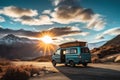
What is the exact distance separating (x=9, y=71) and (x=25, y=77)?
1147mm

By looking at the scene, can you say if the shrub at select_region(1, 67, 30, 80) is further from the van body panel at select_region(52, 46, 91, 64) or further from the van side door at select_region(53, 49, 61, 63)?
the van side door at select_region(53, 49, 61, 63)

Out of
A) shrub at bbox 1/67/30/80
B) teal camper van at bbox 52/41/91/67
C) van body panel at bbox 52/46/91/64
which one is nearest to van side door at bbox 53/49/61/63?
teal camper van at bbox 52/41/91/67

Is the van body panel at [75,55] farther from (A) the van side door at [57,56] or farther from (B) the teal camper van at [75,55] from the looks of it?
(A) the van side door at [57,56]

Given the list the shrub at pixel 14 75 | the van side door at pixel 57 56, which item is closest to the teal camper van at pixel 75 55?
the van side door at pixel 57 56

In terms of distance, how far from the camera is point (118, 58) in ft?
114

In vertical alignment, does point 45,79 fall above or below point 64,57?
below

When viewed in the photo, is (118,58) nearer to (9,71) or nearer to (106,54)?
(106,54)

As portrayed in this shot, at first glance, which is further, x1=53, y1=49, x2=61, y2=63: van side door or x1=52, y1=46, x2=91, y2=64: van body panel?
x1=53, y1=49, x2=61, y2=63: van side door

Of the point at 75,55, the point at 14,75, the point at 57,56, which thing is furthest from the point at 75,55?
the point at 14,75

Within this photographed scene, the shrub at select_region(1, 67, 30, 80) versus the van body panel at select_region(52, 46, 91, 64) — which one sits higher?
the van body panel at select_region(52, 46, 91, 64)

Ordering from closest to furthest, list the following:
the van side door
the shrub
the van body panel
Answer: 1. the shrub
2. the van body panel
3. the van side door

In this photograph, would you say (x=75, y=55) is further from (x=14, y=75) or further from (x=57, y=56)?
(x=14, y=75)

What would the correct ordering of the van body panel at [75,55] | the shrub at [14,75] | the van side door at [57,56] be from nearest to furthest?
the shrub at [14,75], the van body panel at [75,55], the van side door at [57,56]

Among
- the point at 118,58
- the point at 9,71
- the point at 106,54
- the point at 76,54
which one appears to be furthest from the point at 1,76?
the point at 106,54
